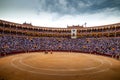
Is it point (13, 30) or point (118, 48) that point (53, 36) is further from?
point (118, 48)

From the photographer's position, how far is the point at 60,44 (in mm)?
56594

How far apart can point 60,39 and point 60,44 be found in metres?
5.83

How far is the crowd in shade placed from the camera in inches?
1628

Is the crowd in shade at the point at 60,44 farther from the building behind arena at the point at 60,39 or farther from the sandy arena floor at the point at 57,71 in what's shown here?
the sandy arena floor at the point at 57,71

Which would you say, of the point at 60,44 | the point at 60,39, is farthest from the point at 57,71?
the point at 60,39

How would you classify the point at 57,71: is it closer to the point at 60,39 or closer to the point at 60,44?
the point at 60,44

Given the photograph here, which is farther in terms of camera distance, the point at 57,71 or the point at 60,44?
the point at 60,44

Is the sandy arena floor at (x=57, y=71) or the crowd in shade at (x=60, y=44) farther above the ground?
the crowd in shade at (x=60, y=44)

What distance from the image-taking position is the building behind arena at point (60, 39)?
43075mm

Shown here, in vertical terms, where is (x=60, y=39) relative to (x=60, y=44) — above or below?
above

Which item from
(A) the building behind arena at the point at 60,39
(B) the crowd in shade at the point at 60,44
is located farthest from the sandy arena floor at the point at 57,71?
(B) the crowd in shade at the point at 60,44

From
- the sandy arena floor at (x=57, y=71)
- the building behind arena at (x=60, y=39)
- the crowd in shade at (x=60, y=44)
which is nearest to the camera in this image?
the sandy arena floor at (x=57, y=71)

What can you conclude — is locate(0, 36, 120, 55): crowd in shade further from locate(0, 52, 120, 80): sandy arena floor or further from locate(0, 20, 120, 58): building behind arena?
locate(0, 52, 120, 80): sandy arena floor

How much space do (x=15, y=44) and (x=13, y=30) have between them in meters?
9.89
